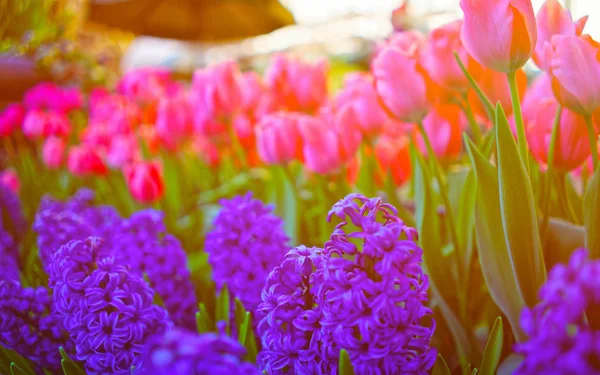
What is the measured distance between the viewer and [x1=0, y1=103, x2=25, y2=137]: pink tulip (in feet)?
5.24

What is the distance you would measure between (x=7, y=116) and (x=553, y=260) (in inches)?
64.0

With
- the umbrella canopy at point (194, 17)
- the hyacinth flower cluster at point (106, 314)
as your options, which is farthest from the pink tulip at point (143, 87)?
the umbrella canopy at point (194, 17)

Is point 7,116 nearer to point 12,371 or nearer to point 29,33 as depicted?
point 29,33

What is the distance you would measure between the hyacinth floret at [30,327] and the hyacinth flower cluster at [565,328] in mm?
421

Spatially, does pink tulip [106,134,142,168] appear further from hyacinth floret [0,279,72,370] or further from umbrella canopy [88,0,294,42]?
umbrella canopy [88,0,294,42]

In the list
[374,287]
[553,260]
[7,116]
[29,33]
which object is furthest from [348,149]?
[7,116]

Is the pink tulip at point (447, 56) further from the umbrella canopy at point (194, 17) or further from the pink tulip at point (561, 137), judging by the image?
the umbrella canopy at point (194, 17)

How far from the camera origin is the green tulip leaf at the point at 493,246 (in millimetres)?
474

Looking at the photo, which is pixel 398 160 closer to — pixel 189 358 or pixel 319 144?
pixel 319 144

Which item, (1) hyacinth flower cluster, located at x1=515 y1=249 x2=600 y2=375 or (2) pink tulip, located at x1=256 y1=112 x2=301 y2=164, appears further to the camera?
(2) pink tulip, located at x1=256 y1=112 x2=301 y2=164

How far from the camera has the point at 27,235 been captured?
1.08 metres

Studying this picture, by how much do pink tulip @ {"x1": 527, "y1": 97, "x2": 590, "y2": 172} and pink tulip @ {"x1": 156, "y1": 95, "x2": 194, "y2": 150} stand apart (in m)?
0.91

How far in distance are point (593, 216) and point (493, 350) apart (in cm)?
15

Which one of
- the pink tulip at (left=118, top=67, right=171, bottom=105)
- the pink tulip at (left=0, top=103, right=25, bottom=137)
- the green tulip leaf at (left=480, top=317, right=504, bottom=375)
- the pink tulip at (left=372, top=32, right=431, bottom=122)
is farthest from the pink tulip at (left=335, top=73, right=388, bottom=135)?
the pink tulip at (left=0, top=103, right=25, bottom=137)
